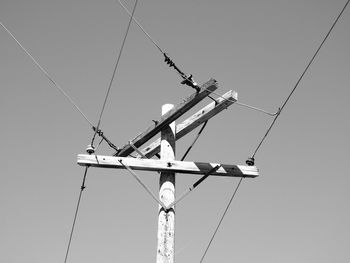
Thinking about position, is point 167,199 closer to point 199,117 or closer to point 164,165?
point 164,165

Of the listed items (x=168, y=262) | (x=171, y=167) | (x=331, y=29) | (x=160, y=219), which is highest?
(x=331, y=29)

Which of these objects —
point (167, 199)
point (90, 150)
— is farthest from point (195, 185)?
point (90, 150)

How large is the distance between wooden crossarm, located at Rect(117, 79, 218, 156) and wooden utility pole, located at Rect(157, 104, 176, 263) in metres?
0.14

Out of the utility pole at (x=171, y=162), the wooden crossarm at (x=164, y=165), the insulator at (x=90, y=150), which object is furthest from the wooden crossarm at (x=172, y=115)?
the insulator at (x=90, y=150)

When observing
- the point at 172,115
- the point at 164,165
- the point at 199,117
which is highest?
the point at 199,117

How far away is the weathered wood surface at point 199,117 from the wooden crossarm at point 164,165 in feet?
1.67

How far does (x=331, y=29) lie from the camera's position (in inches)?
173

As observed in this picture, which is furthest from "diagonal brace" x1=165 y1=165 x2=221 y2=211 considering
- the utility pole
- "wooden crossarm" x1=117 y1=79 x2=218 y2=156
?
"wooden crossarm" x1=117 y1=79 x2=218 y2=156

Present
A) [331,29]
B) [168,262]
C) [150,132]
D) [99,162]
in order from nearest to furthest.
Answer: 1. [331,29]
2. [168,262]
3. [99,162]
4. [150,132]

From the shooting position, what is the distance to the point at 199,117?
592 centimetres

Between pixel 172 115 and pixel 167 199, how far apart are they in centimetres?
115

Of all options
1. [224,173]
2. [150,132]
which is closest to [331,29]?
[224,173]

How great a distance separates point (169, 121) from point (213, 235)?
6.24 ft

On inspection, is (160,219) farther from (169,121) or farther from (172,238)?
(169,121)
